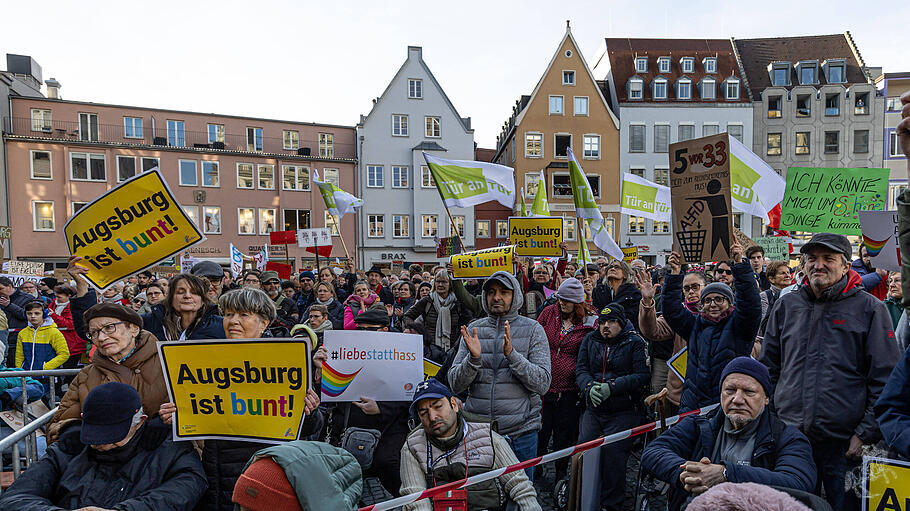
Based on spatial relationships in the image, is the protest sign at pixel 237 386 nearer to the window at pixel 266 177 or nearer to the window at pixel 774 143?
the window at pixel 266 177

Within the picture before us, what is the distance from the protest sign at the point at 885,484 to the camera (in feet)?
7.21

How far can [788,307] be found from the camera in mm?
3572

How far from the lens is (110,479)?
2.68m

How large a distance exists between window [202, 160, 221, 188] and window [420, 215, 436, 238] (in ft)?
44.9

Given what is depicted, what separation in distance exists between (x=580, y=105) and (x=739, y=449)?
36.8 m

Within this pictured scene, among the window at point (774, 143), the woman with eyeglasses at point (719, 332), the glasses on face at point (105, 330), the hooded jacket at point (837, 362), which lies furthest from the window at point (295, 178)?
the hooded jacket at point (837, 362)

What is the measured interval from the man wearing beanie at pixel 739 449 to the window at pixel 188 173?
118 ft

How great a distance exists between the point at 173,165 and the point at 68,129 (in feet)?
20.6

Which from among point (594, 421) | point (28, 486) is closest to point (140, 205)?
point (28, 486)

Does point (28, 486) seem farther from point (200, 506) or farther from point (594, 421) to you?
point (594, 421)

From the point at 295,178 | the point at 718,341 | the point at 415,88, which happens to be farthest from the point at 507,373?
the point at 415,88

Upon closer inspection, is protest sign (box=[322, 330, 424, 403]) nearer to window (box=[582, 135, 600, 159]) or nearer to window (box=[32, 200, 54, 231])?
window (box=[582, 135, 600, 159])

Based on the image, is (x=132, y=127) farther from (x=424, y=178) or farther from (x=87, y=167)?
(x=424, y=178)

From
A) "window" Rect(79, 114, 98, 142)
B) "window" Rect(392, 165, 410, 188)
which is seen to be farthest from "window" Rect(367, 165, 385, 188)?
"window" Rect(79, 114, 98, 142)
